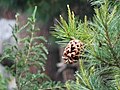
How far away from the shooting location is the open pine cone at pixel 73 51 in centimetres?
102

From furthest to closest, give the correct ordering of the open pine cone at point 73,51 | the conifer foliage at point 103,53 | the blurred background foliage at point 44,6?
the blurred background foliage at point 44,6 < the open pine cone at point 73,51 < the conifer foliage at point 103,53

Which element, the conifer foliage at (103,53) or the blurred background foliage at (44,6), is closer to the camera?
the conifer foliage at (103,53)

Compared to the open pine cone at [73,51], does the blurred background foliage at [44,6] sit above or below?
above

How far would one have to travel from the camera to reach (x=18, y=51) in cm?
173

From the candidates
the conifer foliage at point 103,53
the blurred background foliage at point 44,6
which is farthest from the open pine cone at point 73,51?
the blurred background foliage at point 44,6

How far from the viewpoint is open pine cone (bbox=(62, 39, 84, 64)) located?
1024 mm

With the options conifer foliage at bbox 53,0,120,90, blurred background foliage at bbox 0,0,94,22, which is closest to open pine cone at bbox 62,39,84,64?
conifer foliage at bbox 53,0,120,90

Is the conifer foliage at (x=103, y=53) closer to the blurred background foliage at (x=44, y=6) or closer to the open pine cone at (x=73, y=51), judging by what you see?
the open pine cone at (x=73, y=51)

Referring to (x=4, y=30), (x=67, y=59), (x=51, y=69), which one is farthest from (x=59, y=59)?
(x=67, y=59)

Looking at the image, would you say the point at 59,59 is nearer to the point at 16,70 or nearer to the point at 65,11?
the point at 65,11

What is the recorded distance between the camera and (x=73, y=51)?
1036 millimetres

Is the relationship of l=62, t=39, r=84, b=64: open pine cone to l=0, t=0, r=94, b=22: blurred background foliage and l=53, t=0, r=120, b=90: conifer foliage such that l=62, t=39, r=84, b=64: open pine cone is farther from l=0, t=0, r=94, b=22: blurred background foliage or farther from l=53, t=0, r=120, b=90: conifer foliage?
l=0, t=0, r=94, b=22: blurred background foliage

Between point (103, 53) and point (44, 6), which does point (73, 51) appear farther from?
point (44, 6)

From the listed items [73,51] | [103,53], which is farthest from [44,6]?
[103,53]
